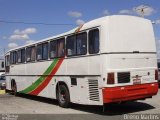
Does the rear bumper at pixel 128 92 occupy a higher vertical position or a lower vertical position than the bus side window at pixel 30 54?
lower

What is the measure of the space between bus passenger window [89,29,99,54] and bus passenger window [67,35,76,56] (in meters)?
1.24

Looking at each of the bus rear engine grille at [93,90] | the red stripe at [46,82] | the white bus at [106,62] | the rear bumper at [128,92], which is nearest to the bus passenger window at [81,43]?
the white bus at [106,62]

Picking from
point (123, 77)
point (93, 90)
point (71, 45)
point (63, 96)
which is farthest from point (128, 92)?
point (63, 96)

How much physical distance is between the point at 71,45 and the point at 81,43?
0.81 m

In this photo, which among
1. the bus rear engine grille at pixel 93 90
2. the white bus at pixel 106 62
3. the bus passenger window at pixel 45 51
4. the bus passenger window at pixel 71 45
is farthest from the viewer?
the bus passenger window at pixel 45 51

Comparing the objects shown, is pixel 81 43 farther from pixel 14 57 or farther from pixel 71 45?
pixel 14 57

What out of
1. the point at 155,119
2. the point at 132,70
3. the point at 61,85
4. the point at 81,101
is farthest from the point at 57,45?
the point at 155,119

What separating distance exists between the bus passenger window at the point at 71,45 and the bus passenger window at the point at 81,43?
0.34m

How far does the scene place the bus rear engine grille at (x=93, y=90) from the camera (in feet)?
40.4

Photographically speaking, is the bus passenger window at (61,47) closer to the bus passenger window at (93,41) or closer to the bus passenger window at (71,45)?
the bus passenger window at (71,45)

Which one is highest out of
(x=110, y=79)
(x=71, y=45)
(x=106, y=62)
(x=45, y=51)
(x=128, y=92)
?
(x=71, y=45)

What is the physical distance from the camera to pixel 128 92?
1227 cm

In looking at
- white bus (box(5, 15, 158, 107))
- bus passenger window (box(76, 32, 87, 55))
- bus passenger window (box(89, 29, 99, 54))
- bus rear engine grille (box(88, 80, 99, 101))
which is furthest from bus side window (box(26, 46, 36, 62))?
bus rear engine grille (box(88, 80, 99, 101))

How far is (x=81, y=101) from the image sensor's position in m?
13.4
